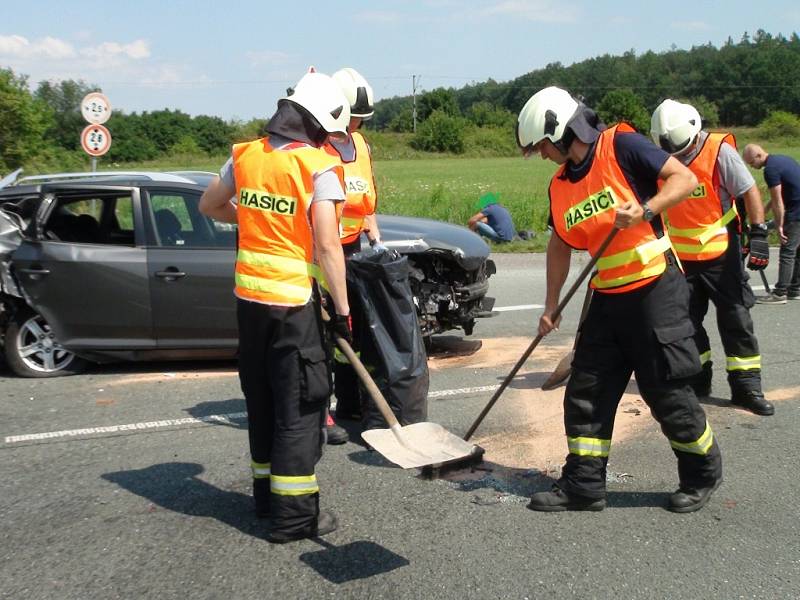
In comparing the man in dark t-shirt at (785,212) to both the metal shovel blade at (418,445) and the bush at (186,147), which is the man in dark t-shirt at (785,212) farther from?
the bush at (186,147)

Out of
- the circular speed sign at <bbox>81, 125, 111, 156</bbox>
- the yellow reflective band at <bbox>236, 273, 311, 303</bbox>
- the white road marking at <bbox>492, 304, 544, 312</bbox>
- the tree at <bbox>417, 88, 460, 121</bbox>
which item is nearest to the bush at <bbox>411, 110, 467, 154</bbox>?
the tree at <bbox>417, 88, 460, 121</bbox>

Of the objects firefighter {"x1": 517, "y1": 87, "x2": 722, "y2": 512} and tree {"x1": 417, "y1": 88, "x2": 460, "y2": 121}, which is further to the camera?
tree {"x1": 417, "y1": 88, "x2": 460, "y2": 121}

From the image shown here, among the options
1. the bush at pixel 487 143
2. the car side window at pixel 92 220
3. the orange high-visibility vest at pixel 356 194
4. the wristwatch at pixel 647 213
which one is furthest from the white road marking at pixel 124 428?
the bush at pixel 487 143

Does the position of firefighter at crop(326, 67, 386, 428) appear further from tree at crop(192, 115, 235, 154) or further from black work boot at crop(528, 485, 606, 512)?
tree at crop(192, 115, 235, 154)

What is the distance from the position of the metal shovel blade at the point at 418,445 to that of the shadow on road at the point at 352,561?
399 millimetres

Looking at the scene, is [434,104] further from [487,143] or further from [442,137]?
[442,137]

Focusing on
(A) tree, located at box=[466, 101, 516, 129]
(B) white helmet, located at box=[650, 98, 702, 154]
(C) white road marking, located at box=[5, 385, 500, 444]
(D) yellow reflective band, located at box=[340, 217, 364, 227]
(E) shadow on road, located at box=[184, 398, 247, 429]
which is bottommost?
(C) white road marking, located at box=[5, 385, 500, 444]

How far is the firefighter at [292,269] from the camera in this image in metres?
3.83

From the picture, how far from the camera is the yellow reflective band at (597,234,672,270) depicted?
4062 mm

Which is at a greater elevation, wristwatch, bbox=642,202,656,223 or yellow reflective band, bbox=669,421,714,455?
wristwatch, bbox=642,202,656,223

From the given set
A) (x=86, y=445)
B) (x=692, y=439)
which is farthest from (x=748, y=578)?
(x=86, y=445)

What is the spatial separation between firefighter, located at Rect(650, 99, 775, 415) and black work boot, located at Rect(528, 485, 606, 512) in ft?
6.66

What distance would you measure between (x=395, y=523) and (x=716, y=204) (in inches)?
121

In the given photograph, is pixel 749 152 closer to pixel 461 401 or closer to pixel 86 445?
pixel 461 401
